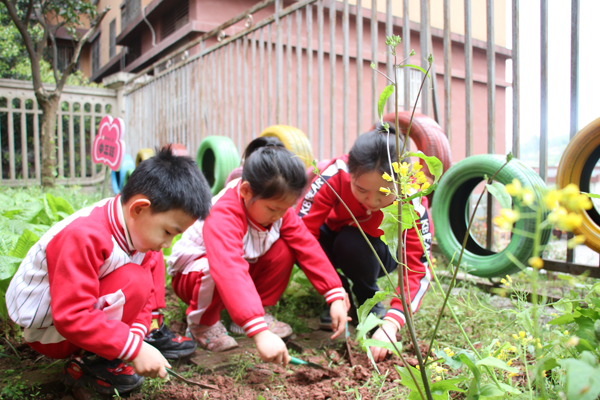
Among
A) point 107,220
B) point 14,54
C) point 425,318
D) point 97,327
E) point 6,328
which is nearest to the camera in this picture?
point 97,327

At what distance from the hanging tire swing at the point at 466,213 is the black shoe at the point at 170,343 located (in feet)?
3.82

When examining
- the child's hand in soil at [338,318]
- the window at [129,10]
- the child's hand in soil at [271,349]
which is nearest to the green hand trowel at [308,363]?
the child's hand in soil at [338,318]

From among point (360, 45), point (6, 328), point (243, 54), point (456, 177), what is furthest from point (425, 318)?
point (243, 54)

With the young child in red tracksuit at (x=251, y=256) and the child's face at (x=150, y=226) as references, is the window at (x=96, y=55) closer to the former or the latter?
the young child in red tracksuit at (x=251, y=256)

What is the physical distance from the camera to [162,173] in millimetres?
1310

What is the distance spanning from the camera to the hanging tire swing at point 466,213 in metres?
1.85

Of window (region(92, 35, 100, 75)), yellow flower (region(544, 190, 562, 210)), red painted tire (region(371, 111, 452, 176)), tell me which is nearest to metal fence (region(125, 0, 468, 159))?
red painted tire (region(371, 111, 452, 176))

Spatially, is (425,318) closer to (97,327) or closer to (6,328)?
(97,327)

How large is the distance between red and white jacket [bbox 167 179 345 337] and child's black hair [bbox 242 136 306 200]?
14 cm

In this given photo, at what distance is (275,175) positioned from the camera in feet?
5.04

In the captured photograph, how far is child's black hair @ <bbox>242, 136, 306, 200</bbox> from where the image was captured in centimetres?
153

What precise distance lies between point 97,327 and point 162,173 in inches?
18.6

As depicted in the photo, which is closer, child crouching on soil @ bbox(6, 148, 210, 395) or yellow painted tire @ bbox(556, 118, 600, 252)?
child crouching on soil @ bbox(6, 148, 210, 395)

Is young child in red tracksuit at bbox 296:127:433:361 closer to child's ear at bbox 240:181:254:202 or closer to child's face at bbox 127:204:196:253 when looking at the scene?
child's ear at bbox 240:181:254:202
